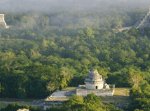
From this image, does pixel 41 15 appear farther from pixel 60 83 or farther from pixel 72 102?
pixel 72 102

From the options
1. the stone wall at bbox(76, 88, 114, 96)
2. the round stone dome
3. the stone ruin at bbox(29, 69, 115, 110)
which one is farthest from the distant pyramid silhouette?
the stone wall at bbox(76, 88, 114, 96)

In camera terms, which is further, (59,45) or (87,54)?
(59,45)

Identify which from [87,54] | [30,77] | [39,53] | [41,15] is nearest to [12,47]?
[39,53]

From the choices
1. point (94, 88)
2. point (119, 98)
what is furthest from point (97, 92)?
point (119, 98)

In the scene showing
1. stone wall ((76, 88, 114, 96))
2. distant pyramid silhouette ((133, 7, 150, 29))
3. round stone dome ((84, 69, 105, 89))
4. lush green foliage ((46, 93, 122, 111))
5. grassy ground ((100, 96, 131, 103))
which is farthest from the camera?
A: distant pyramid silhouette ((133, 7, 150, 29))

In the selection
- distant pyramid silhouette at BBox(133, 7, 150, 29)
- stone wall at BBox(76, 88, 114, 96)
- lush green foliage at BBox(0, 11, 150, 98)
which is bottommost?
stone wall at BBox(76, 88, 114, 96)

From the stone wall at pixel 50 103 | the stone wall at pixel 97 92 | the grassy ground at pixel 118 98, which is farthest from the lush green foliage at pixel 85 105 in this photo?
the stone wall at pixel 97 92

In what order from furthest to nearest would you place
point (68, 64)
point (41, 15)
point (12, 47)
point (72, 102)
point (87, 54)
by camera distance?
1. point (41, 15)
2. point (12, 47)
3. point (87, 54)
4. point (68, 64)
5. point (72, 102)

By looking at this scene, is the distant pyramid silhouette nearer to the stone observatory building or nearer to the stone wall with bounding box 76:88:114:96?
the stone observatory building

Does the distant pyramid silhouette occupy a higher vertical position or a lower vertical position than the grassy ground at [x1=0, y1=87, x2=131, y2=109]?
higher

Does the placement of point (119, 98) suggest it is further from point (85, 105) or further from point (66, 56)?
point (66, 56)

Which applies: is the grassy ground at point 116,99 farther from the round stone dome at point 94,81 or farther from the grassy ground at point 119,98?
the round stone dome at point 94,81
